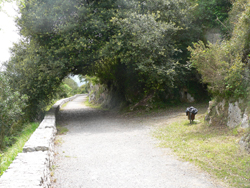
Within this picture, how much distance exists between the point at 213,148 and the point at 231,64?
3.34 meters

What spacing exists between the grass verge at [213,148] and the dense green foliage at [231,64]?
150cm

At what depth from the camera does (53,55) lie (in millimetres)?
13227

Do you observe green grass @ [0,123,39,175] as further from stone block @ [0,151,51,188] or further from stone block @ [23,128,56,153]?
stone block @ [0,151,51,188]

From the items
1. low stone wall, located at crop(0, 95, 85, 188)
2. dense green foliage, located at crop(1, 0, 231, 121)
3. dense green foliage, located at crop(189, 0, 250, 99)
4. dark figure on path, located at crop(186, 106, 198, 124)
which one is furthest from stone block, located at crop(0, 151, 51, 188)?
dense green foliage, located at crop(1, 0, 231, 121)

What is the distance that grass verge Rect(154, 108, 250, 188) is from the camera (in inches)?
194

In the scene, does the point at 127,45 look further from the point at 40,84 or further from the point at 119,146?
the point at 119,146

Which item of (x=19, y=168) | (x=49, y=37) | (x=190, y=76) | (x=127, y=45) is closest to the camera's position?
(x=19, y=168)

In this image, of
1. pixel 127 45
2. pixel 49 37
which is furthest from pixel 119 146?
pixel 49 37

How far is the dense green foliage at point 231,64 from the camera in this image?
752cm

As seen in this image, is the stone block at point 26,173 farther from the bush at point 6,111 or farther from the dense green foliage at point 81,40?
the dense green foliage at point 81,40

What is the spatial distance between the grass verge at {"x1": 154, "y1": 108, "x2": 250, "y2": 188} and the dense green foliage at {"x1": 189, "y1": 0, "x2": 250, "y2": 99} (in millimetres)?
1496

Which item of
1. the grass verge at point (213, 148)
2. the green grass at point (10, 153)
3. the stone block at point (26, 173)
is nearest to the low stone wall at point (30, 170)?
the stone block at point (26, 173)

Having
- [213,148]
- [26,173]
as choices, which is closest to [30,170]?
[26,173]

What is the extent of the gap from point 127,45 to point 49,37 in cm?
519
